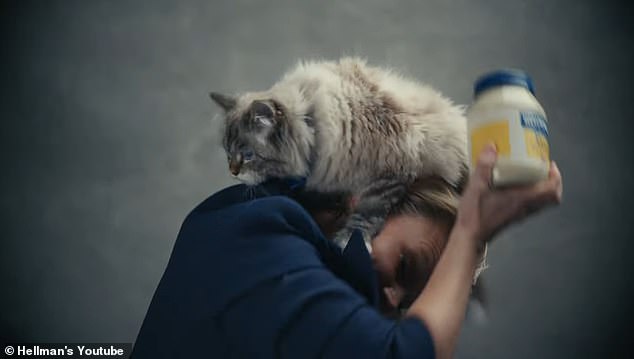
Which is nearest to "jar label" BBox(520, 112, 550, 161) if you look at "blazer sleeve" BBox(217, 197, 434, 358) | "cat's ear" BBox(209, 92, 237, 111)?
"blazer sleeve" BBox(217, 197, 434, 358)

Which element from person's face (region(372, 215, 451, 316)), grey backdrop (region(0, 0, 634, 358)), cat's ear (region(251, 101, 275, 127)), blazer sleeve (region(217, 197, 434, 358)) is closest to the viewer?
blazer sleeve (region(217, 197, 434, 358))

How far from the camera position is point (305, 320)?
513 millimetres

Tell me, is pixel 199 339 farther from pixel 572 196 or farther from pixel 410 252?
pixel 572 196

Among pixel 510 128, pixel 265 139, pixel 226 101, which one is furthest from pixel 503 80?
pixel 226 101

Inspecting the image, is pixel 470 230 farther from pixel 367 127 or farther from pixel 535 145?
pixel 367 127

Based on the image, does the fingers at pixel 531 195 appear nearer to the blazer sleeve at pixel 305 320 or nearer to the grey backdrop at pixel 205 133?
the blazer sleeve at pixel 305 320

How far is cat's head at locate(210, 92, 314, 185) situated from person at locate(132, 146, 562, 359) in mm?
226

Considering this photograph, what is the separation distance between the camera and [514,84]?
546mm

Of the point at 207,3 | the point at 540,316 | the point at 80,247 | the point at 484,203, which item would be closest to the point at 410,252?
the point at 484,203

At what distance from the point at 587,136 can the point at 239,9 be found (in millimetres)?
1113

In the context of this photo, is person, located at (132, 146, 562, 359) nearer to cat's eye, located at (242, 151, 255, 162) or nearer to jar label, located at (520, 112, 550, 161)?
jar label, located at (520, 112, 550, 161)

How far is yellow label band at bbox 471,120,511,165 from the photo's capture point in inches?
20.2

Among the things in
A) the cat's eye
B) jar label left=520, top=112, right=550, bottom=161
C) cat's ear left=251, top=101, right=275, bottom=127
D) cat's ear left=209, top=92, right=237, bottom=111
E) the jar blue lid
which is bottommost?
jar label left=520, top=112, right=550, bottom=161

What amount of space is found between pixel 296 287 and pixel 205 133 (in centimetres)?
138
